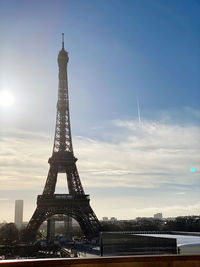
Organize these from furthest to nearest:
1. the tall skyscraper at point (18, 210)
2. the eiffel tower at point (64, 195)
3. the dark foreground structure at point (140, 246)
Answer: the tall skyscraper at point (18, 210) → the eiffel tower at point (64, 195) → the dark foreground structure at point (140, 246)

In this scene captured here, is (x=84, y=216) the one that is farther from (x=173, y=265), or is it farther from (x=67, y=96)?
(x=173, y=265)

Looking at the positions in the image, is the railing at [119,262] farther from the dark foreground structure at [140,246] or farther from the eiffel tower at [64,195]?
the eiffel tower at [64,195]

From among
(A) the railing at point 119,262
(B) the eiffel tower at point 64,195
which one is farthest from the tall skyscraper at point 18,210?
(A) the railing at point 119,262

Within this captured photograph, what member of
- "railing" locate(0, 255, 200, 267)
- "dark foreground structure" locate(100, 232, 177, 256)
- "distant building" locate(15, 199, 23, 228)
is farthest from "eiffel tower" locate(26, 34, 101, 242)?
"distant building" locate(15, 199, 23, 228)

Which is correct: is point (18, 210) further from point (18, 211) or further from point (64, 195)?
point (64, 195)

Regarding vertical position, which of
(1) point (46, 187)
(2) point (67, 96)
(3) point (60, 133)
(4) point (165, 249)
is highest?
(2) point (67, 96)

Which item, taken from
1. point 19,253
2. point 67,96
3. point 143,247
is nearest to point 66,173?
point 67,96

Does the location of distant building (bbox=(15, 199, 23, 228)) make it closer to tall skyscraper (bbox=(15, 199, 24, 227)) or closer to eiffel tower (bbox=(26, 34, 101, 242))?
tall skyscraper (bbox=(15, 199, 24, 227))

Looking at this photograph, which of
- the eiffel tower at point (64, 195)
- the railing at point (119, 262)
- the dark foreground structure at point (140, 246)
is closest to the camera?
the railing at point (119, 262)
